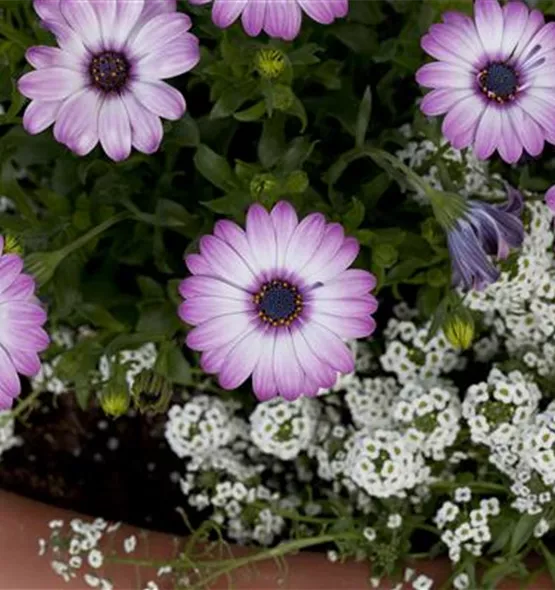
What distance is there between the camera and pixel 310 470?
3.60ft

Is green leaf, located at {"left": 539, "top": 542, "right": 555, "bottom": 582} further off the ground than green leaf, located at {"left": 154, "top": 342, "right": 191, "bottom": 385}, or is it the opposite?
green leaf, located at {"left": 154, "top": 342, "right": 191, "bottom": 385}

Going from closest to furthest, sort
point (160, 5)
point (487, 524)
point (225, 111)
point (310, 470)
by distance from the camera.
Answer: point (160, 5), point (225, 111), point (487, 524), point (310, 470)

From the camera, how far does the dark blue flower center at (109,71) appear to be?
74 cm

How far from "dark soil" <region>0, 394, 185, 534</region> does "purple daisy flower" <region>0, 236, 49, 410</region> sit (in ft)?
1.34

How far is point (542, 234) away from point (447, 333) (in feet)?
0.40

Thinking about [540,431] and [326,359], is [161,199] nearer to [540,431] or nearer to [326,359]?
[326,359]

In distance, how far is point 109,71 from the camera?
2.44 ft

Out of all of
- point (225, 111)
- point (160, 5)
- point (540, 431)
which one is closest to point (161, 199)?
point (225, 111)

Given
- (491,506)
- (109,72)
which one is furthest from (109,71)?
(491,506)

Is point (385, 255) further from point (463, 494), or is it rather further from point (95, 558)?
point (95, 558)

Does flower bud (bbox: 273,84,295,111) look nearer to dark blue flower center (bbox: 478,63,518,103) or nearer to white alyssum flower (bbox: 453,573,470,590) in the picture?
dark blue flower center (bbox: 478,63,518,103)

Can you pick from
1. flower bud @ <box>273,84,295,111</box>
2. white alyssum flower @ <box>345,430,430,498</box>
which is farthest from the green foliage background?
white alyssum flower @ <box>345,430,430,498</box>

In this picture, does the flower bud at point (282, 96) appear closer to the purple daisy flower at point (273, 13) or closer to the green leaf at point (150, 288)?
the purple daisy flower at point (273, 13)

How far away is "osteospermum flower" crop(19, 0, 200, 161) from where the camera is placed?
718mm
